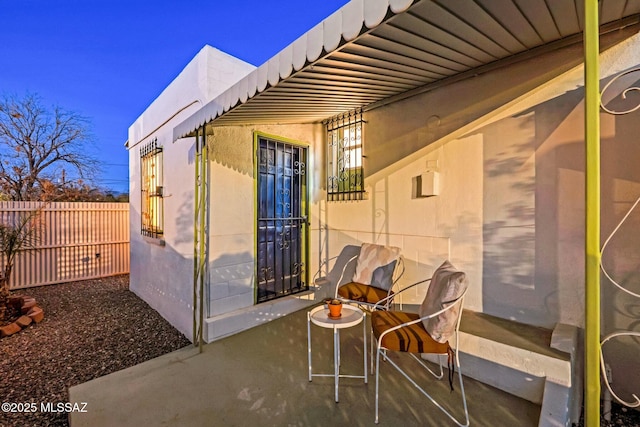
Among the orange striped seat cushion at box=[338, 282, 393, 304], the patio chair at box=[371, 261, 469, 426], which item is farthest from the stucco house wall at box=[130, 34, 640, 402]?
the patio chair at box=[371, 261, 469, 426]

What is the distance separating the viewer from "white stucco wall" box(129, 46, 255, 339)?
3.71 meters

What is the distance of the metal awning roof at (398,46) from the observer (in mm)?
1596

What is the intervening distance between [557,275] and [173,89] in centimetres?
545

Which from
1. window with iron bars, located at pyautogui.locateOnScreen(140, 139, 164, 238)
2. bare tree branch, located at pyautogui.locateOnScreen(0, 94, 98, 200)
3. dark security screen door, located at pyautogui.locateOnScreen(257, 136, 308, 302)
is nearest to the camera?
dark security screen door, located at pyautogui.locateOnScreen(257, 136, 308, 302)

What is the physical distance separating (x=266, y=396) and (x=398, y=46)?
289 cm

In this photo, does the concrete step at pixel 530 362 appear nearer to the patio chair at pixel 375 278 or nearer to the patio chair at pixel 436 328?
the patio chair at pixel 436 328

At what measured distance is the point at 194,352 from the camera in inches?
124

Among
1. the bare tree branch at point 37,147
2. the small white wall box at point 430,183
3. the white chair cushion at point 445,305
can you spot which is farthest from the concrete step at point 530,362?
the bare tree branch at point 37,147

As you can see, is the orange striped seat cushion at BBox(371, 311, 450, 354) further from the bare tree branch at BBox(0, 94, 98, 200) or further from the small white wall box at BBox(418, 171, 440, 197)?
the bare tree branch at BBox(0, 94, 98, 200)

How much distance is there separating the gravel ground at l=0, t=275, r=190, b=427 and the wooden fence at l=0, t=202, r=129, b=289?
171 cm

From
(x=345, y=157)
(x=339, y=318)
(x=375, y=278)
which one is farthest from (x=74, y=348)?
(x=345, y=157)

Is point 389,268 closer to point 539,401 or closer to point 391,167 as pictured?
point 391,167

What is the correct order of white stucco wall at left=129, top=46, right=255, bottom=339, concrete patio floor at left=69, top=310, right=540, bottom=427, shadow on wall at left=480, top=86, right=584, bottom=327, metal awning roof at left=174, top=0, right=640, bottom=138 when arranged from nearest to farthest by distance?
metal awning roof at left=174, top=0, right=640, bottom=138
concrete patio floor at left=69, top=310, right=540, bottom=427
shadow on wall at left=480, top=86, right=584, bottom=327
white stucco wall at left=129, top=46, right=255, bottom=339

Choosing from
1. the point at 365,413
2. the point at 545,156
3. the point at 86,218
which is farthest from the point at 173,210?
the point at 86,218
